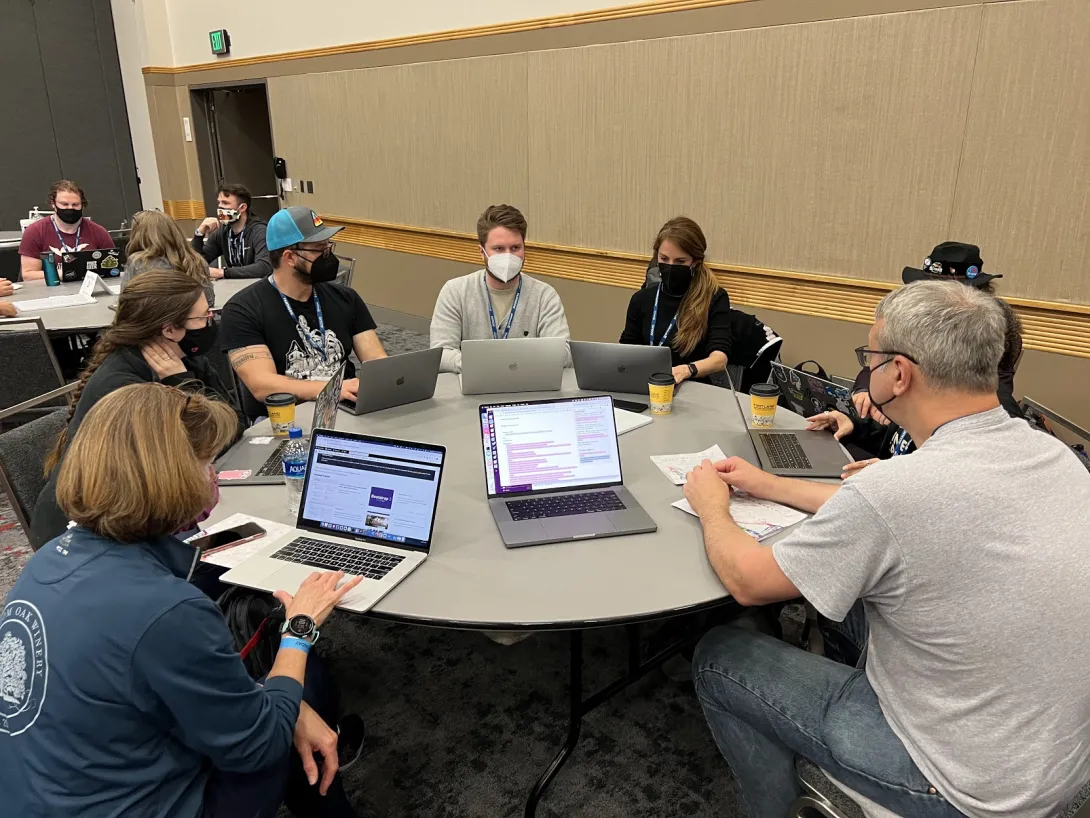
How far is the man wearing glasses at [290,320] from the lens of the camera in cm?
276

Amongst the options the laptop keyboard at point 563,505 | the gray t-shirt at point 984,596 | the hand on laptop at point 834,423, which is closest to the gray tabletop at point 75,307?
the laptop keyboard at point 563,505

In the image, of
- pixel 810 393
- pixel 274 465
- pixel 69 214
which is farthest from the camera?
pixel 69 214

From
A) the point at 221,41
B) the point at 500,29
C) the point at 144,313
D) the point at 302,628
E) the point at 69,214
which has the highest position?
the point at 221,41

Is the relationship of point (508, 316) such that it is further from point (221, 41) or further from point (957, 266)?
point (221, 41)

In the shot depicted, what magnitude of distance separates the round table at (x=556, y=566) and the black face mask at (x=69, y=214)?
3.72 m

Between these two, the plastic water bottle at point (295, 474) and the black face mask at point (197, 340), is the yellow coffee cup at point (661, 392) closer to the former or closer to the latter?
the plastic water bottle at point (295, 474)

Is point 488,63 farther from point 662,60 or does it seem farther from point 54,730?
point 54,730

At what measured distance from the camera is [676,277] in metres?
3.19

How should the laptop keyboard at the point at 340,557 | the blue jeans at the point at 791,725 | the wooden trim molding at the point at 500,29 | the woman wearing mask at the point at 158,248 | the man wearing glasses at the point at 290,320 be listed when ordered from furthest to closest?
the wooden trim molding at the point at 500,29, the woman wearing mask at the point at 158,248, the man wearing glasses at the point at 290,320, the laptop keyboard at the point at 340,557, the blue jeans at the point at 791,725

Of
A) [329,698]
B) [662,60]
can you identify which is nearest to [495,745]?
[329,698]

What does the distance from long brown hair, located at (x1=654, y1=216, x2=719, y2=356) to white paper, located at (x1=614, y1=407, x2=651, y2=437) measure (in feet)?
2.42

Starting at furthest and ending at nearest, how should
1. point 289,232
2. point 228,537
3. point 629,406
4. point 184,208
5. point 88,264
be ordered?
1. point 184,208
2. point 88,264
3. point 289,232
4. point 629,406
5. point 228,537

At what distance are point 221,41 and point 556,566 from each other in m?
7.87

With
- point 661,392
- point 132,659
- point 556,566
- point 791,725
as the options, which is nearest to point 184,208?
point 661,392
